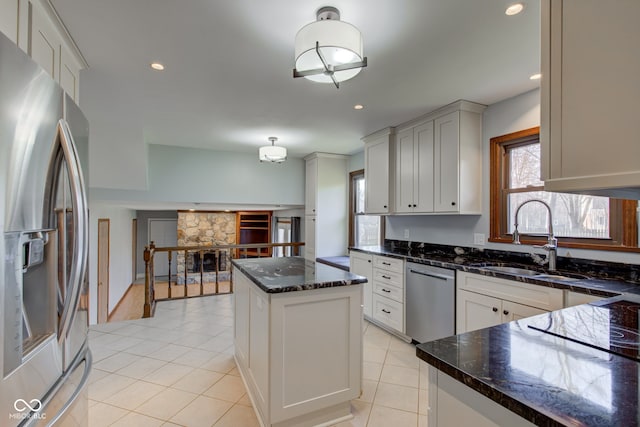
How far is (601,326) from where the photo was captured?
1.11 meters

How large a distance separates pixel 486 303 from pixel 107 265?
5.53 meters

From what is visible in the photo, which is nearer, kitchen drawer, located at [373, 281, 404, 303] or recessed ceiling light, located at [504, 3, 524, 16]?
recessed ceiling light, located at [504, 3, 524, 16]

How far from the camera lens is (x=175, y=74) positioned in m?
2.43

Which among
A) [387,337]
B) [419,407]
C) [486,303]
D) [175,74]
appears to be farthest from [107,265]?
[486,303]

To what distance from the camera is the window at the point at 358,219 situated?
4.98 meters

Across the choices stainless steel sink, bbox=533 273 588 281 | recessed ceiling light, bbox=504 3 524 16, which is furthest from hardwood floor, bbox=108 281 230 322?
recessed ceiling light, bbox=504 3 524 16

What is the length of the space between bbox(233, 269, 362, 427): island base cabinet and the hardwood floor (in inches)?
151

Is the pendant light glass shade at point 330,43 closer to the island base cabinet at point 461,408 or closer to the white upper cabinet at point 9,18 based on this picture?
the white upper cabinet at point 9,18

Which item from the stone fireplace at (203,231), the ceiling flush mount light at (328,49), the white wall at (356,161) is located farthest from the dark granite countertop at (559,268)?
the stone fireplace at (203,231)

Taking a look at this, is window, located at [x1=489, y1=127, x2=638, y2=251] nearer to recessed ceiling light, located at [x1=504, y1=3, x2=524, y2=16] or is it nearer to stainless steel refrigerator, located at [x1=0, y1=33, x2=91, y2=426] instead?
recessed ceiling light, located at [x1=504, y1=3, x2=524, y2=16]

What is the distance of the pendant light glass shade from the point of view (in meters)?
1.55

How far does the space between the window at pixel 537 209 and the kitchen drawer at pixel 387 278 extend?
39.4 inches

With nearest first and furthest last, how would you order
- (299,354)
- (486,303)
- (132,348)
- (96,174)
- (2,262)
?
(2,262)
(299,354)
(486,303)
(132,348)
(96,174)

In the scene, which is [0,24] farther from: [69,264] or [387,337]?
[387,337]
